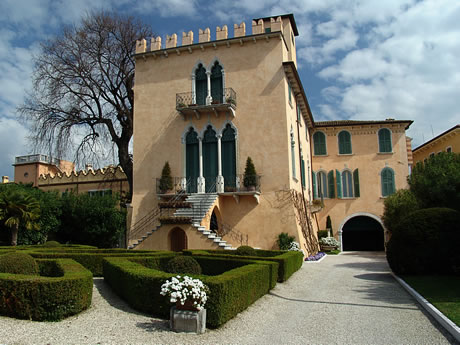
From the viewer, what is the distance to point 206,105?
72.3ft

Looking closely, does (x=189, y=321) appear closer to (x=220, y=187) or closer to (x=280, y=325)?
(x=280, y=325)

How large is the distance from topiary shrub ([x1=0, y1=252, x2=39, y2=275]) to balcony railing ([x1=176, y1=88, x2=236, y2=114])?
13360mm

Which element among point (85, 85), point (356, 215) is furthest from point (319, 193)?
point (85, 85)

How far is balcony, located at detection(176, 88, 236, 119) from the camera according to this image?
21969 millimetres

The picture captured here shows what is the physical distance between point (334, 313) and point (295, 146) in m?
16.0

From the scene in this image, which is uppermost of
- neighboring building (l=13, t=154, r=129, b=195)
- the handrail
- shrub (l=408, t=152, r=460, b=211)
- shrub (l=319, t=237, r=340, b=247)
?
neighboring building (l=13, t=154, r=129, b=195)

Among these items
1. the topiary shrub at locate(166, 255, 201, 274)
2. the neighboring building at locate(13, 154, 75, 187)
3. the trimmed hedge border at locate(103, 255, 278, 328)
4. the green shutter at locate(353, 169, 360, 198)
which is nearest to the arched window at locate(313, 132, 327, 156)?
the green shutter at locate(353, 169, 360, 198)

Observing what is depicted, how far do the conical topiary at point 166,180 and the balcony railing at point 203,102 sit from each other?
3.62m

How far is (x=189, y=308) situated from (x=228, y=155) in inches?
608

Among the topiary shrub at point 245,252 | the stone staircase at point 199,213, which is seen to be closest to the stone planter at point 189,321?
the topiary shrub at point 245,252

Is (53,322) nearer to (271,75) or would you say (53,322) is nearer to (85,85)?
(271,75)

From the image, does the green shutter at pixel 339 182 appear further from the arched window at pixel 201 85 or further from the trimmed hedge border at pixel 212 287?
the trimmed hedge border at pixel 212 287

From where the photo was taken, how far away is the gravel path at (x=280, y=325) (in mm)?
7059

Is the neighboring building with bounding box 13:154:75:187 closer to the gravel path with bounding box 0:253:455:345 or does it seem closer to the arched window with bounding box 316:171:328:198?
the arched window with bounding box 316:171:328:198
